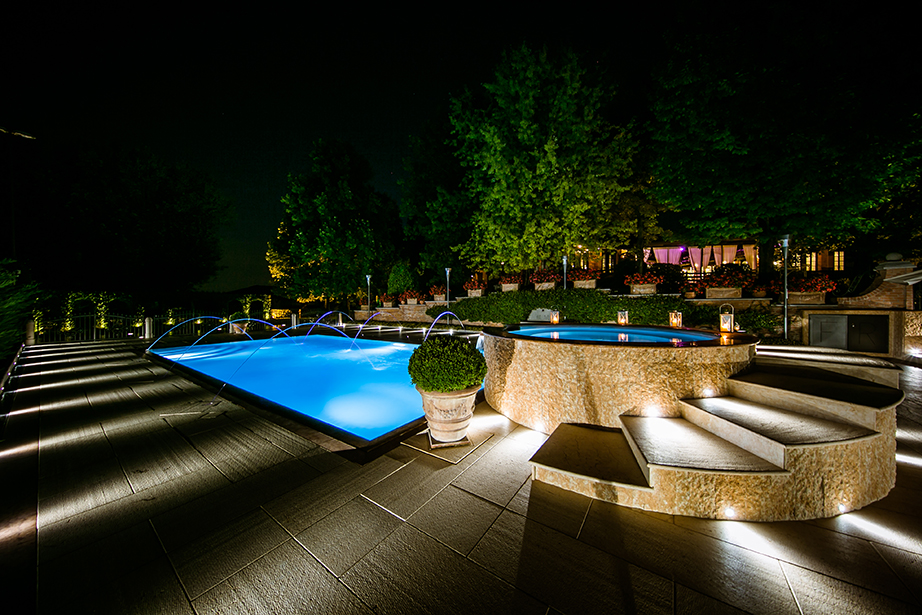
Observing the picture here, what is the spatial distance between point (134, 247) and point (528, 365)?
87.2ft

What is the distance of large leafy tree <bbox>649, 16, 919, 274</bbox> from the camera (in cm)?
903

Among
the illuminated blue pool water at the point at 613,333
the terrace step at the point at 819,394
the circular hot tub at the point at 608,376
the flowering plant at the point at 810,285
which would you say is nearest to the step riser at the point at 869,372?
the terrace step at the point at 819,394

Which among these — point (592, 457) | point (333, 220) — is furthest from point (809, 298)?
point (333, 220)

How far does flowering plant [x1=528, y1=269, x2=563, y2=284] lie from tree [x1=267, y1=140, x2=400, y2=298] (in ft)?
37.5

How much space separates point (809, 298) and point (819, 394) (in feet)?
31.1

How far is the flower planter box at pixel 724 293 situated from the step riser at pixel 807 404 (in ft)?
30.9

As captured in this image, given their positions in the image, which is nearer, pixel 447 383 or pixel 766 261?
pixel 447 383

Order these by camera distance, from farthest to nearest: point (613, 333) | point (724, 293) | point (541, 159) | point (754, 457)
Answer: point (541, 159), point (724, 293), point (613, 333), point (754, 457)

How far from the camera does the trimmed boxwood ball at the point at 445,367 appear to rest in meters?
3.46

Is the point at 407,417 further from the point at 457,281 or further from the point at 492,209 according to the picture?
the point at 457,281

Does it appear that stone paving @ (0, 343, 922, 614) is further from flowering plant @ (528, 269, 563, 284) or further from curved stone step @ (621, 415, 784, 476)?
flowering plant @ (528, 269, 563, 284)

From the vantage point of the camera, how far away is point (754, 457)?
266cm

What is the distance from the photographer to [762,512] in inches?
97.0

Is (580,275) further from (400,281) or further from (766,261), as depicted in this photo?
(400,281)
